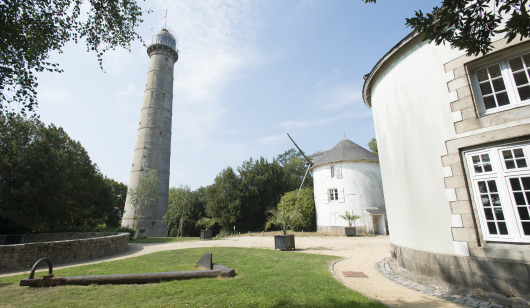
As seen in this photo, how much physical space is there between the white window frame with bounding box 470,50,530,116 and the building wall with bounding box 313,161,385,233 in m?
20.1

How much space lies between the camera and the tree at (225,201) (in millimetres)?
33656

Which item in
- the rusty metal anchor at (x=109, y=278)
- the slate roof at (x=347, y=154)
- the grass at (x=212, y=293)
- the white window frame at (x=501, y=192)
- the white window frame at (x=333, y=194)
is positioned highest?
the slate roof at (x=347, y=154)

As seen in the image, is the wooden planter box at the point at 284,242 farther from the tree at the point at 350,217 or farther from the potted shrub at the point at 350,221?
the tree at the point at 350,217

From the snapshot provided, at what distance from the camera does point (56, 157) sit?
63.5 ft

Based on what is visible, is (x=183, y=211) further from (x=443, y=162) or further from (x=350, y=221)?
(x=443, y=162)

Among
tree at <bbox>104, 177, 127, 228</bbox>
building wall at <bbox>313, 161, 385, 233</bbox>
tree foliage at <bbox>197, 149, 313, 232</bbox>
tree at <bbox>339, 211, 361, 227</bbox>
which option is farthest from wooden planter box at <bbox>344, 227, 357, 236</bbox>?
tree at <bbox>104, 177, 127, 228</bbox>

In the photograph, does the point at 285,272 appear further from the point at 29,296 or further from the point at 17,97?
the point at 17,97

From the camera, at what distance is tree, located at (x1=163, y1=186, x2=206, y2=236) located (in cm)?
3503

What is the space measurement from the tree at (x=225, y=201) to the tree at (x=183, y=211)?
11.9 feet

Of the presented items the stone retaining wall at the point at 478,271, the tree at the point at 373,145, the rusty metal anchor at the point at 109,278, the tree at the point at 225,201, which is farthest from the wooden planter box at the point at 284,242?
the tree at the point at 373,145

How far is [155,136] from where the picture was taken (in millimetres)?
33656

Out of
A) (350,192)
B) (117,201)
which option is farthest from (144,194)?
(350,192)

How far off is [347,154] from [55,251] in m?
24.3

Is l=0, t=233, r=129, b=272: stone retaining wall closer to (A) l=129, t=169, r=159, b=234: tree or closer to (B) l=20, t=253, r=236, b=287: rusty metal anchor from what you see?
(B) l=20, t=253, r=236, b=287: rusty metal anchor
